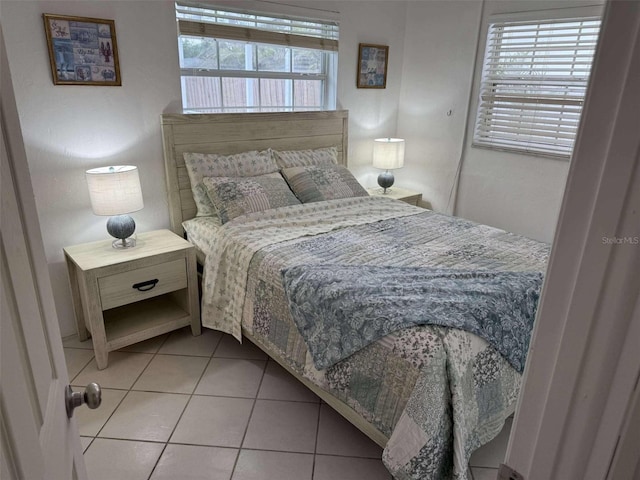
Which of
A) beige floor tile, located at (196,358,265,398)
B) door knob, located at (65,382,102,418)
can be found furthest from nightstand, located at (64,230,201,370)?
door knob, located at (65,382,102,418)

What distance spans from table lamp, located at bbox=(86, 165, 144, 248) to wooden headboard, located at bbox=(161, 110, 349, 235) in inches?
14.8

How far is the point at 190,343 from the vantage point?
2.66 meters

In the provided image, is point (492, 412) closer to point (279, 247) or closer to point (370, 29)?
point (279, 247)

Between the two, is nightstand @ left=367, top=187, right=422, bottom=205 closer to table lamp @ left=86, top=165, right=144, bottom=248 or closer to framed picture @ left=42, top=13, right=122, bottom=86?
table lamp @ left=86, top=165, right=144, bottom=248

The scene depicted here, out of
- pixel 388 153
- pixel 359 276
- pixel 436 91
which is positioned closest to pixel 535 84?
pixel 436 91

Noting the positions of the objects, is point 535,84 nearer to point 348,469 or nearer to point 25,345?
point 348,469

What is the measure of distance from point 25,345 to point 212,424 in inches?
60.3

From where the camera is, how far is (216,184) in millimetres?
2697

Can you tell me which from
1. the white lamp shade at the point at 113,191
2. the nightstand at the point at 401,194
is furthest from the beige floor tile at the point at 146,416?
the nightstand at the point at 401,194

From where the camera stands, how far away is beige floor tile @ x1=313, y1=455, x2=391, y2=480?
177 cm

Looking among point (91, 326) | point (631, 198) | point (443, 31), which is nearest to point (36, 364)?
point (631, 198)

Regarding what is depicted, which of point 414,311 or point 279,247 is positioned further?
point 279,247

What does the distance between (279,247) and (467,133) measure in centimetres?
213

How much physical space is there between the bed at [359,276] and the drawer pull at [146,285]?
0.28 m
